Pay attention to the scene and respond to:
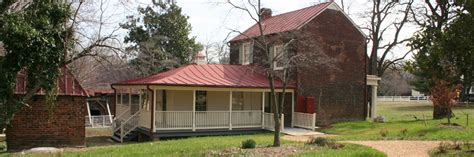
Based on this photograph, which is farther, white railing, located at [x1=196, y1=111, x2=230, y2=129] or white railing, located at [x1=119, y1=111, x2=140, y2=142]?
white railing, located at [x1=119, y1=111, x2=140, y2=142]

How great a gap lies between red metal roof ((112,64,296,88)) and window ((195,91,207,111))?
3.74 feet

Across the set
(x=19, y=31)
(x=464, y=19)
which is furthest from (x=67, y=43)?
(x=464, y=19)

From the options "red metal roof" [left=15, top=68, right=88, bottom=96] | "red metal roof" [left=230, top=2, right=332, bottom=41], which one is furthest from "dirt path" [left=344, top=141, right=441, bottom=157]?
"red metal roof" [left=15, top=68, right=88, bottom=96]

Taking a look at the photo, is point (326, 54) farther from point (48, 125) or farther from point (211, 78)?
point (48, 125)

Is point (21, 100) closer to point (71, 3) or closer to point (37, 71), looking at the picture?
point (37, 71)

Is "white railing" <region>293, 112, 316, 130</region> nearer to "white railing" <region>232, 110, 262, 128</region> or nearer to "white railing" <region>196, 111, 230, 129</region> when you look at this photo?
"white railing" <region>232, 110, 262, 128</region>

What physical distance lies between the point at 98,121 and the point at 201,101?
1167cm

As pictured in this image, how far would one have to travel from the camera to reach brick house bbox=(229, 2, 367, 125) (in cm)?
2644

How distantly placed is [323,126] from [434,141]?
9.08m

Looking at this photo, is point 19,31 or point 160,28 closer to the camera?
point 19,31

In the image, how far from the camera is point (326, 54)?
2725cm

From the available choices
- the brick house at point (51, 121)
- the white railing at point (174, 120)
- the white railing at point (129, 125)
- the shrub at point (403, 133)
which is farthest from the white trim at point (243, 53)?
the brick house at point (51, 121)

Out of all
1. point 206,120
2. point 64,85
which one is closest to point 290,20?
point 206,120

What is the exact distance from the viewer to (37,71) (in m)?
18.0
